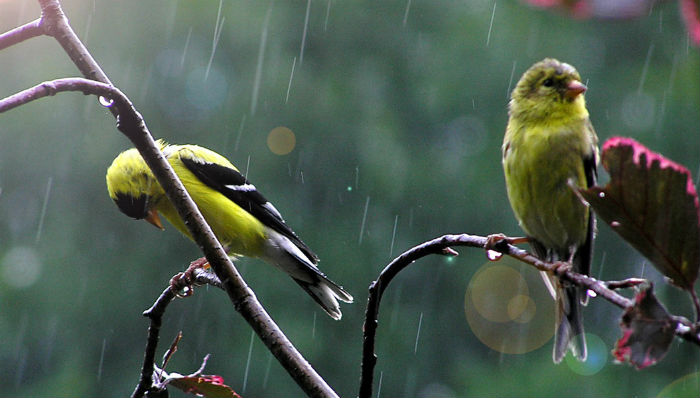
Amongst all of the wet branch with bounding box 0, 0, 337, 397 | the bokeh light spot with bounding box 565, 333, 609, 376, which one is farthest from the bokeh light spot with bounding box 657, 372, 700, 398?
the wet branch with bounding box 0, 0, 337, 397

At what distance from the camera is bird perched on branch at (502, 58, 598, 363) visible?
160cm

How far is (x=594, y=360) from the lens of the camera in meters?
7.25

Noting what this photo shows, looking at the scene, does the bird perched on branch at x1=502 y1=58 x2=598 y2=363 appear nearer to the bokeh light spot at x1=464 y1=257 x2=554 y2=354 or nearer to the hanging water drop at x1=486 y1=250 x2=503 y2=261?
the hanging water drop at x1=486 y1=250 x2=503 y2=261

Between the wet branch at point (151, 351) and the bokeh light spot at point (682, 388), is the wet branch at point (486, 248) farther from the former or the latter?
the bokeh light spot at point (682, 388)

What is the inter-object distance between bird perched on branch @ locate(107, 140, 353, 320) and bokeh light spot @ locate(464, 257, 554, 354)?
17.4 feet

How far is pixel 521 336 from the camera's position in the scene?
28.4 feet

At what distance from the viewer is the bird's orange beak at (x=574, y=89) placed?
1582 millimetres

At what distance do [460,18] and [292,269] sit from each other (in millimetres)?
7278

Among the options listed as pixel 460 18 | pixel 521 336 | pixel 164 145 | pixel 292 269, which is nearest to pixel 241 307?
pixel 292 269

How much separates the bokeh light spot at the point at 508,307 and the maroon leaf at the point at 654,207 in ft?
25.1

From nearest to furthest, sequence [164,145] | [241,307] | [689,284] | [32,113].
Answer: [689,284] < [241,307] < [164,145] < [32,113]

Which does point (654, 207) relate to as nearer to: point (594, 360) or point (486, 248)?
point (486, 248)

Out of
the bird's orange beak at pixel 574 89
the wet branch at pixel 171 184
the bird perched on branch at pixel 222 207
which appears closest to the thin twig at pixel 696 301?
the wet branch at pixel 171 184

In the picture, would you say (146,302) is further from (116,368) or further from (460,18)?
(460,18)
